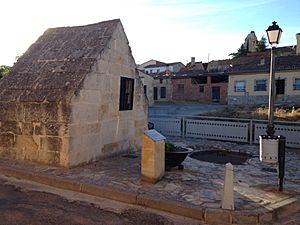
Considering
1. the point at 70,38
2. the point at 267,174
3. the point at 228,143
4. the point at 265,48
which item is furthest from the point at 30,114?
the point at 265,48

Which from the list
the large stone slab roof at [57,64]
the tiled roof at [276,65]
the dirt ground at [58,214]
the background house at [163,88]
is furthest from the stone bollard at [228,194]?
the background house at [163,88]

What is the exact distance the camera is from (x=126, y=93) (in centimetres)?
995

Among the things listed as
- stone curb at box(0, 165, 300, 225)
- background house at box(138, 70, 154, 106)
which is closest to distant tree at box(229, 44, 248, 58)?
background house at box(138, 70, 154, 106)

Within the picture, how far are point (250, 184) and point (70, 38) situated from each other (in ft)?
22.3

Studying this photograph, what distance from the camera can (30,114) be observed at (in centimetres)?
798

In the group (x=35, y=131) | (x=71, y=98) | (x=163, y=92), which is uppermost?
(x=163, y=92)

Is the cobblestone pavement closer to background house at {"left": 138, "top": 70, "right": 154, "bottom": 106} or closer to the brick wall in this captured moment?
background house at {"left": 138, "top": 70, "right": 154, "bottom": 106}

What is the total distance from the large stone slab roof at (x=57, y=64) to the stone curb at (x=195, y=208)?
2.37 m

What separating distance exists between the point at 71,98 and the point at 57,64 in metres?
1.88

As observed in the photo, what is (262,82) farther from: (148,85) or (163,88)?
(163,88)

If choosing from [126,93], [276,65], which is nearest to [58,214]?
[126,93]

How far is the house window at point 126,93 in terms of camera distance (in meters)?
9.65

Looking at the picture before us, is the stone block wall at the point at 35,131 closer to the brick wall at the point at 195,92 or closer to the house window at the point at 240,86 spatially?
the house window at the point at 240,86

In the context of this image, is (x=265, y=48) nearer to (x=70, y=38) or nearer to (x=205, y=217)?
(x=70, y=38)
